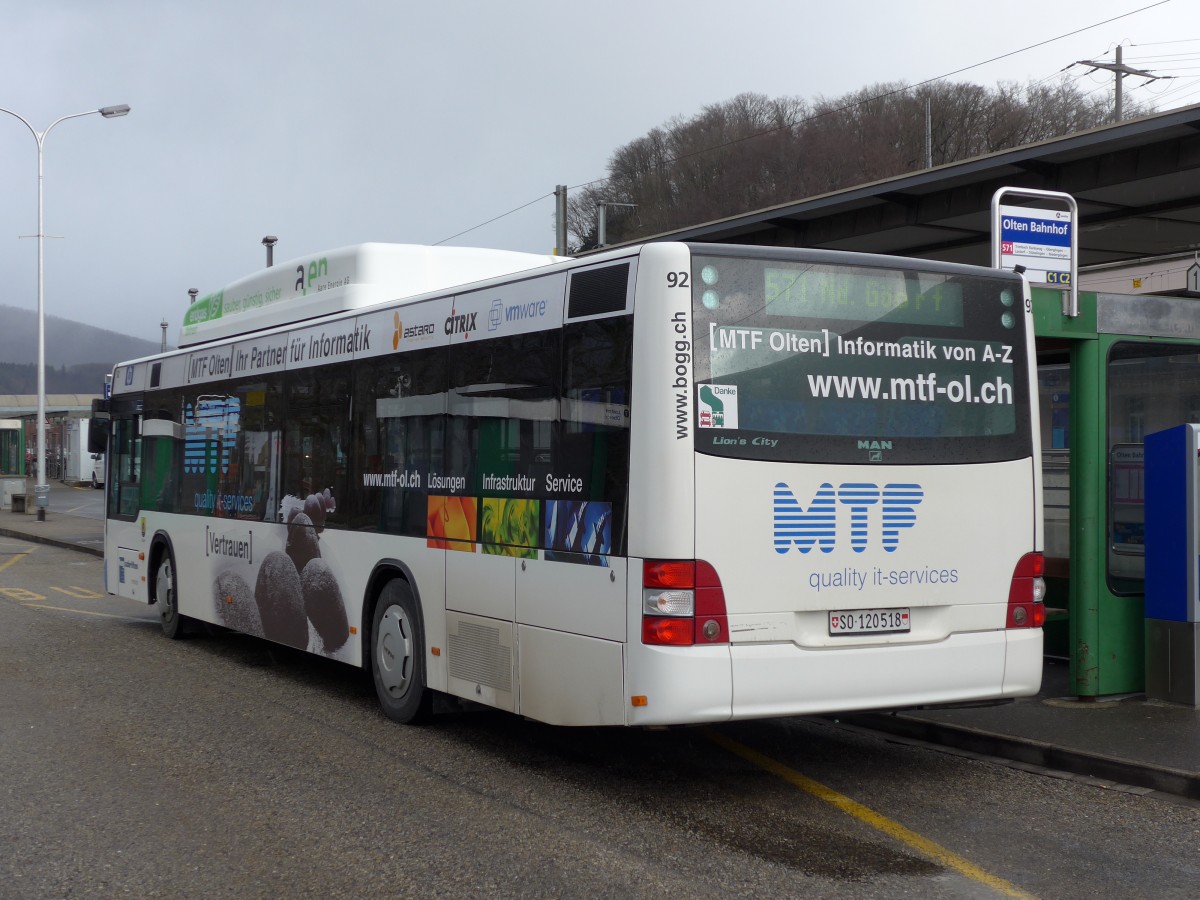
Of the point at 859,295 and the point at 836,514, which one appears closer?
the point at 836,514

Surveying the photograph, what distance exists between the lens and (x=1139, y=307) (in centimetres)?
892

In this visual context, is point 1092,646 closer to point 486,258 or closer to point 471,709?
point 471,709

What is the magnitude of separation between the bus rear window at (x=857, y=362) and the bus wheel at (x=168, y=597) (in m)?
7.85

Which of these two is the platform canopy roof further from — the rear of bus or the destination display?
the rear of bus

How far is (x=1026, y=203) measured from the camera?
59.2ft

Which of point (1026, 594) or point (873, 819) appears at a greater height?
point (1026, 594)

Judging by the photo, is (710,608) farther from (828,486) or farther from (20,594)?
(20,594)

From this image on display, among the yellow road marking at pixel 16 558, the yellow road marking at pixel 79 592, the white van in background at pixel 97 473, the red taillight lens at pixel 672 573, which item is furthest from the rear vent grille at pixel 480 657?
the white van in background at pixel 97 473

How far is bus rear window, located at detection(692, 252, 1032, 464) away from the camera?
6316mm

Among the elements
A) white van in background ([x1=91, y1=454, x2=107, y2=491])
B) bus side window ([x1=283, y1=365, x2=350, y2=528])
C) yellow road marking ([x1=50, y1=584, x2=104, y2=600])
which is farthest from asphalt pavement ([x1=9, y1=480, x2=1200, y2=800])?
white van in background ([x1=91, y1=454, x2=107, y2=491])

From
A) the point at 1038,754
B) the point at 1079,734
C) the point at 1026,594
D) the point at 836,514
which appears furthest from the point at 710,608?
the point at 1079,734

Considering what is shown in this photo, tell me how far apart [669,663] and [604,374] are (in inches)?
56.8

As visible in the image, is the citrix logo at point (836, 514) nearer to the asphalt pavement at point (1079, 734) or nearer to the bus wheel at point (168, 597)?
the asphalt pavement at point (1079, 734)

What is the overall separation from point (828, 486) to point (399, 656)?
3349 millimetres
